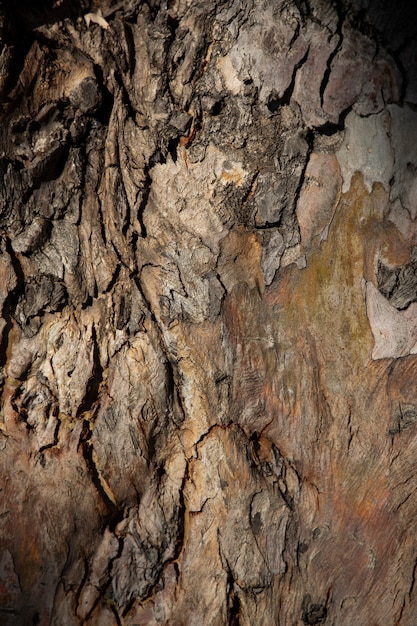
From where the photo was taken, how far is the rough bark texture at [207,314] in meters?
1.30

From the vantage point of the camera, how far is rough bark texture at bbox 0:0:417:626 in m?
1.30

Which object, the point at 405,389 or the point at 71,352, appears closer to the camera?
the point at 405,389

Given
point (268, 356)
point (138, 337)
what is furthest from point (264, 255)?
point (138, 337)

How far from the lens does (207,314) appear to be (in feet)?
4.60

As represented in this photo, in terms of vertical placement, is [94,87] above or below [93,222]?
above

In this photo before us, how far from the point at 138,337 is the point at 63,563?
2.07 feet

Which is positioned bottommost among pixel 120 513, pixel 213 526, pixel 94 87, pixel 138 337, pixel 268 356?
pixel 120 513

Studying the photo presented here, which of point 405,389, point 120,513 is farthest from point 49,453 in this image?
point 405,389

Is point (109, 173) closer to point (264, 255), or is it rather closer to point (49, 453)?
point (264, 255)

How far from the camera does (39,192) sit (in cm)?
143

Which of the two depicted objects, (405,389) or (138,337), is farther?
(138,337)

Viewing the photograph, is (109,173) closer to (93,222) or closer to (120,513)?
(93,222)

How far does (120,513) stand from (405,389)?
0.82 metres

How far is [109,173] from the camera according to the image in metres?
1.43
